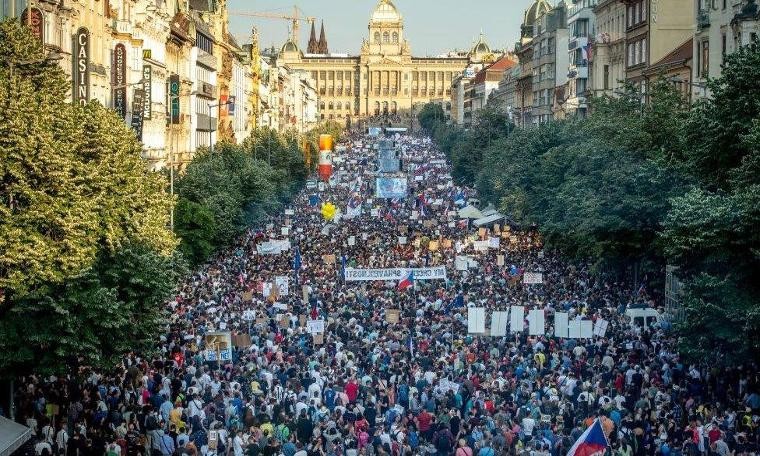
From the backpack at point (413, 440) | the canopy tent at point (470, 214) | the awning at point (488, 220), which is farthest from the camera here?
the canopy tent at point (470, 214)

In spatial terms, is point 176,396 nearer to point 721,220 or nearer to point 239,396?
point 239,396

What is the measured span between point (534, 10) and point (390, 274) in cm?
11927

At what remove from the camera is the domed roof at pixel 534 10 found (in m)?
160

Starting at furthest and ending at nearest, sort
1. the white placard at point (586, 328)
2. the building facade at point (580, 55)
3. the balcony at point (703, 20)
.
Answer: the building facade at point (580, 55) < the balcony at point (703, 20) < the white placard at point (586, 328)

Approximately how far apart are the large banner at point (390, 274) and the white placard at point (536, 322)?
36.3 feet

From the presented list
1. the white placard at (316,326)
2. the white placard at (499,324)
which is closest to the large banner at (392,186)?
the white placard at (499,324)

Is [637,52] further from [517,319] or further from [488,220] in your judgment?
[517,319]

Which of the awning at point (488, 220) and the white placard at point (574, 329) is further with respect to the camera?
the awning at point (488, 220)

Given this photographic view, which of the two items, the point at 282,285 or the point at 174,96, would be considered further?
the point at 174,96

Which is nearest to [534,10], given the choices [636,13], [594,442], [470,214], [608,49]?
[608,49]

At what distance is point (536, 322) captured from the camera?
37250 mm

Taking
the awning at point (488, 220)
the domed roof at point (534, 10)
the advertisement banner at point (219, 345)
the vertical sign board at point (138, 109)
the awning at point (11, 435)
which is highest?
the domed roof at point (534, 10)

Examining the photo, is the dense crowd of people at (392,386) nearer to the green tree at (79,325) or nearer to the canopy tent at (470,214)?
the green tree at (79,325)

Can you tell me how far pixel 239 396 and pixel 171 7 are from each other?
6334cm
